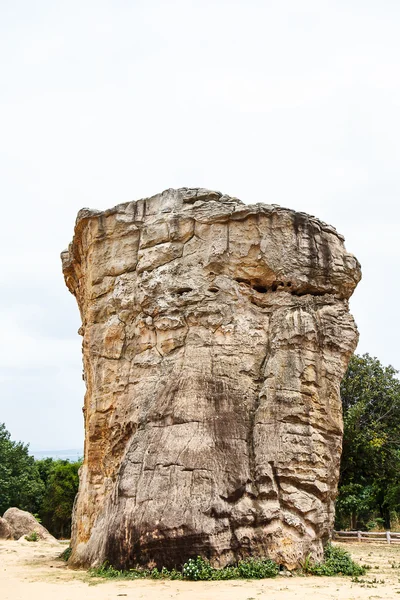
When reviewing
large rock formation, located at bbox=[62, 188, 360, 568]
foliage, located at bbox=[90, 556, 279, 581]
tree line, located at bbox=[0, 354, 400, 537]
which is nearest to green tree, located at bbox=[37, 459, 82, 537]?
tree line, located at bbox=[0, 354, 400, 537]

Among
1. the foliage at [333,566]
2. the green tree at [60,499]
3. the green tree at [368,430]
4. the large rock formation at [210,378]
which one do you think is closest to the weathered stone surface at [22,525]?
the green tree at [60,499]

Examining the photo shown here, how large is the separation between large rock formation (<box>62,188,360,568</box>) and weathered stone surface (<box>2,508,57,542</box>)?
11.3 meters

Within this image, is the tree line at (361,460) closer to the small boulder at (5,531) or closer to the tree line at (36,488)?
the tree line at (36,488)

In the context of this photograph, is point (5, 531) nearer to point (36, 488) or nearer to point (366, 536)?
point (36, 488)

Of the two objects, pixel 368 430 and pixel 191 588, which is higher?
pixel 368 430

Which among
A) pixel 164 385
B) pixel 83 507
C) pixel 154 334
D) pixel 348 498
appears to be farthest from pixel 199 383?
pixel 348 498

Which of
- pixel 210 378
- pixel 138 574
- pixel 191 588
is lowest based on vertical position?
pixel 191 588

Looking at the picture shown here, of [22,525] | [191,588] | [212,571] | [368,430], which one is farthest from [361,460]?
[191,588]

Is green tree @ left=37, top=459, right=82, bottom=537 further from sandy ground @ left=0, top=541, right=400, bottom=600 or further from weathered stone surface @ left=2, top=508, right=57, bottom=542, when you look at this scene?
sandy ground @ left=0, top=541, right=400, bottom=600

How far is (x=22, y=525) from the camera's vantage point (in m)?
27.0

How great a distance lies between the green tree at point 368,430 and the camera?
28.6 meters

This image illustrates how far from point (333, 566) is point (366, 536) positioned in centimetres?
1601

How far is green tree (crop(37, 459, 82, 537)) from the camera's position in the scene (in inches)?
1393

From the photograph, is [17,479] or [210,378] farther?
[17,479]
